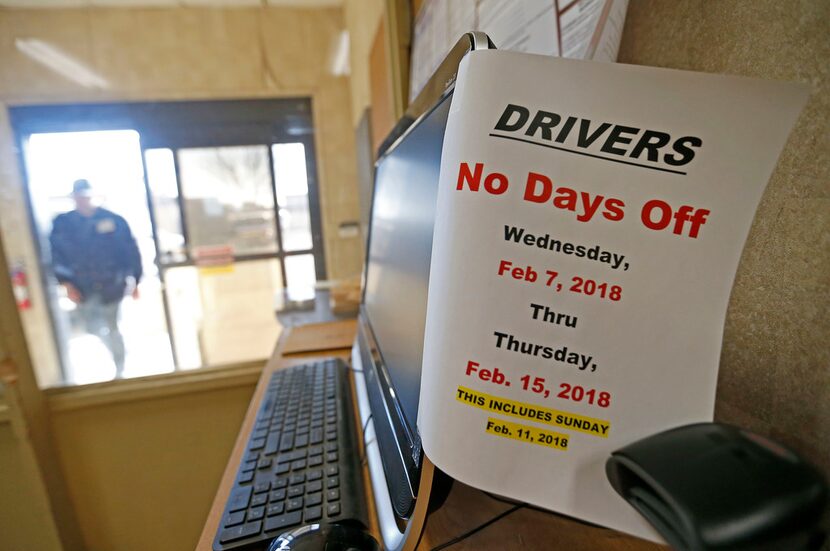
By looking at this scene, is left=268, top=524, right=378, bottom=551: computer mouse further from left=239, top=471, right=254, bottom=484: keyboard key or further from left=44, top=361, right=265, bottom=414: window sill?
left=44, top=361, right=265, bottom=414: window sill

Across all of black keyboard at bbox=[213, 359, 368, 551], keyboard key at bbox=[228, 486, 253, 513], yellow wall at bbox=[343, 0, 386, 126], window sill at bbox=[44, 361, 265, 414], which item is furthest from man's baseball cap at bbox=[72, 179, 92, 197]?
keyboard key at bbox=[228, 486, 253, 513]

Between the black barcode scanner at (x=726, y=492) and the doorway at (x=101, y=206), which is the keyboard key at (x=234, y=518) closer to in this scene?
the black barcode scanner at (x=726, y=492)

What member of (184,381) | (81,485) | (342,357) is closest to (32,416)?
(81,485)

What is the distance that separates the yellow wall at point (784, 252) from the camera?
0.27m

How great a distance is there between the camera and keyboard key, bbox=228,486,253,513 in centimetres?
43

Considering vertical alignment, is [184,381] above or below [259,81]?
below

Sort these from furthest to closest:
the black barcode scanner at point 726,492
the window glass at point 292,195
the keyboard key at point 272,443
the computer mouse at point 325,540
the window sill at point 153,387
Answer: the window glass at point 292,195, the window sill at point 153,387, the keyboard key at point 272,443, the computer mouse at point 325,540, the black barcode scanner at point 726,492

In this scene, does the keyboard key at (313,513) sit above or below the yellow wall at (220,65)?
below

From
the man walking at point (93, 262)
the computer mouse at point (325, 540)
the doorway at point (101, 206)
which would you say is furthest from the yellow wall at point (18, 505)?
the computer mouse at point (325, 540)

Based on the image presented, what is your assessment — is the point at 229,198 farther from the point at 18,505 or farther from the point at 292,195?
the point at 18,505

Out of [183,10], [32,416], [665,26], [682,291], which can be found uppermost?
[183,10]

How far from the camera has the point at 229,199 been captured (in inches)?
106

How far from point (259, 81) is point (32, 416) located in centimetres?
230

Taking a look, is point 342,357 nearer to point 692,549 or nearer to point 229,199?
point 692,549
